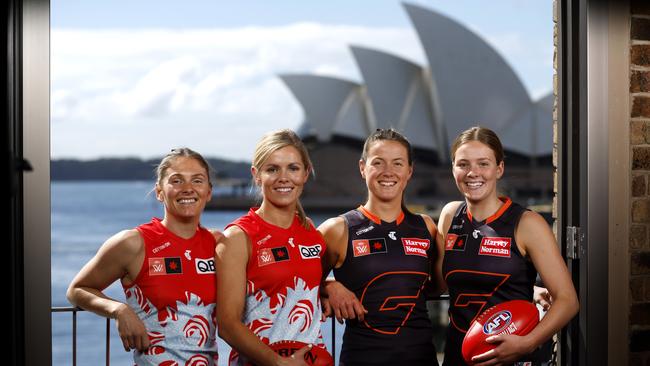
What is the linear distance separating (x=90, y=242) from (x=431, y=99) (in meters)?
26.5

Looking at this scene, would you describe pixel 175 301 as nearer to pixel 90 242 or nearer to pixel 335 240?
pixel 335 240

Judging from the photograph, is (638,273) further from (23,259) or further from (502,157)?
(23,259)

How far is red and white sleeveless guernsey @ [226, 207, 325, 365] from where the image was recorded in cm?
223

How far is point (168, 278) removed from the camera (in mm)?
2271

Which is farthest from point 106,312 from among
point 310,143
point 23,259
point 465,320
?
point 310,143

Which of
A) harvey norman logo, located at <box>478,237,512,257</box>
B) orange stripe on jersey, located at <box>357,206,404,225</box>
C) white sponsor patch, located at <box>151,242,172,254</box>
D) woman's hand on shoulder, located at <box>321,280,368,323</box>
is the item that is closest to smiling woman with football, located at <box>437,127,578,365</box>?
harvey norman logo, located at <box>478,237,512,257</box>

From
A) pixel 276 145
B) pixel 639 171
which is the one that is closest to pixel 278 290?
pixel 276 145

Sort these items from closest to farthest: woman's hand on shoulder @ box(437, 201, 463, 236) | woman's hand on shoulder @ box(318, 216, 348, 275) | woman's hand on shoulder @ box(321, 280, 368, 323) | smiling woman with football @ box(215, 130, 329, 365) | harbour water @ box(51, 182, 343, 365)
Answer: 1. smiling woman with football @ box(215, 130, 329, 365)
2. woman's hand on shoulder @ box(321, 280, 368, 323)
3. woman's hand on shoulder @ box(318, 216, 348, 275)
4. woman's hand on shoulder @ box(437, 201, 463, 236)
5. harbour water @ box(51, 182, 343, 365)

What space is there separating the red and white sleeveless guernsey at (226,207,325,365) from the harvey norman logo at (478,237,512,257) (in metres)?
0.52

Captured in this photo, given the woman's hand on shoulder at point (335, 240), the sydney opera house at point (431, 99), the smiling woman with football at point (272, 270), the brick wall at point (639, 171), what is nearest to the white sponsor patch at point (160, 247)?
the smiling woman with football at point (272, 270)

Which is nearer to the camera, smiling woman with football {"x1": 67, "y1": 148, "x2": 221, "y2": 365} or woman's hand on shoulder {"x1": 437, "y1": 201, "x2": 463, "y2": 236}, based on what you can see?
smiling woman with football {"x1": 67, "y1": 148, "x2": 221, "y2": 365}

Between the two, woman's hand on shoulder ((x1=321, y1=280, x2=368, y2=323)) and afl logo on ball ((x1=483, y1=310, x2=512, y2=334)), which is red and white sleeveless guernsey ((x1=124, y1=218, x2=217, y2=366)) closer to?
woman's hand on shoulder ((x1=321, y1=280, x2=368, y2=323))

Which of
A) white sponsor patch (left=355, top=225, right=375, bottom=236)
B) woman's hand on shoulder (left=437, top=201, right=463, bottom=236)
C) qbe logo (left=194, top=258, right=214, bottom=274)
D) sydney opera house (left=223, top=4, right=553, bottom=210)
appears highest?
sydney opera house (left=223, top=4, right=553, bottom=210)

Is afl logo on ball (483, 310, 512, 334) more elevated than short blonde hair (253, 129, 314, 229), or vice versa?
short blonde hair (253, 129, 314, 229)
